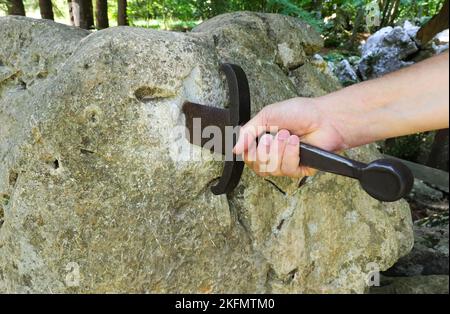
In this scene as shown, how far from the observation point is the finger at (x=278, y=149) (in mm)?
1456

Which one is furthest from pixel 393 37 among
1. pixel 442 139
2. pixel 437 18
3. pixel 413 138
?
pixel 437 18

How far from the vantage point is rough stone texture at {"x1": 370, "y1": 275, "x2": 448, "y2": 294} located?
2.79m

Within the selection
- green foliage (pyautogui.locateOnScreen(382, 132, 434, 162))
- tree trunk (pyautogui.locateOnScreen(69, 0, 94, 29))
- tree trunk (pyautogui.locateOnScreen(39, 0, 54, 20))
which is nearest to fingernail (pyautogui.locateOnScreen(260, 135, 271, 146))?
tree trunk (pyautogui.locateOnScreen(39, 0, 54, 20))

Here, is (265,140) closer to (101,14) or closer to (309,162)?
(309,162)

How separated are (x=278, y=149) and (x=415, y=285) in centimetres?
193

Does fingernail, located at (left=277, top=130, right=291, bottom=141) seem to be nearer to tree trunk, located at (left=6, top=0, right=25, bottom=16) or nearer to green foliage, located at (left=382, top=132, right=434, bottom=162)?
tree trunk, located at (left=6, top=0, right=25, bottom=16)

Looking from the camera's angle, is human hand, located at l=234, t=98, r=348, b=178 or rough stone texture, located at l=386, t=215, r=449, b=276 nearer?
human hand, located at l=234, t=98, r=348, b=178

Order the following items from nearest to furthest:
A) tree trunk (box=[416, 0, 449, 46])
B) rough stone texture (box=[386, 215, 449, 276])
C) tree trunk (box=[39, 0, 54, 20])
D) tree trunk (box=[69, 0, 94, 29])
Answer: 1. tree trunk (box=[416, 0, 449, 46])
2. rough stone texture (box=[386, 215, 449, 276])
3. tree trunk (box=[39, 0, 54, 20])
4. tree trunk (box=[69, 0, 94, 29])

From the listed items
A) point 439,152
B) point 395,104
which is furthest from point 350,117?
point 439,152

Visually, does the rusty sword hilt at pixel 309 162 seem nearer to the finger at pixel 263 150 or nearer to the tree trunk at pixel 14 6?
the finger at pixel 263 150

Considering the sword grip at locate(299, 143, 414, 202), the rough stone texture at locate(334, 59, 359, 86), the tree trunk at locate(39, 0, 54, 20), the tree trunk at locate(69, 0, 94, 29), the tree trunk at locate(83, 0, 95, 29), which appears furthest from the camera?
the rough stone texture at locate(334, 59, 359, 86)

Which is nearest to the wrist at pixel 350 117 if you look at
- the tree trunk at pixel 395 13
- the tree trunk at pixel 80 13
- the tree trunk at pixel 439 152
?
the tree trunk at pixel 80 13

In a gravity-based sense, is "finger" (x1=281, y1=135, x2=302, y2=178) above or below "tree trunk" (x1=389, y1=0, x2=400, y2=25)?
below

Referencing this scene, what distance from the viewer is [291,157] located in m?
1.43
